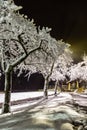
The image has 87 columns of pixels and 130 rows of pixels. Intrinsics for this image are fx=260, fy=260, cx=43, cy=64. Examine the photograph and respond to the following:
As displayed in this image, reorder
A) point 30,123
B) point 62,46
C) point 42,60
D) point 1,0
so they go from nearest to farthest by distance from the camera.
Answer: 1. point 30,123
2. point 1,0
3. point 42,60
4. point 62,46

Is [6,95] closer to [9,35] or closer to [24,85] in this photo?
[9,35]

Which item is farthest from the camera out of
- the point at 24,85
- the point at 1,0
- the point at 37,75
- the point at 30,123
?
the point at 37,75

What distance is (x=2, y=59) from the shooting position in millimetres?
22078

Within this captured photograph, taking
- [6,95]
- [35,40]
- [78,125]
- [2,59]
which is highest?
[35,40]

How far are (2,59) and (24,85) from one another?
153 ft

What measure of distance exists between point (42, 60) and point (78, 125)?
11964mm

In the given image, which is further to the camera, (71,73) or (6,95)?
(71,73)

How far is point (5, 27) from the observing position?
1936cm

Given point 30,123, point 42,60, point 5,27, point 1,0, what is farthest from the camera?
point 42,60

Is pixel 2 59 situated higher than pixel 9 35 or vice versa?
pixel 9 35

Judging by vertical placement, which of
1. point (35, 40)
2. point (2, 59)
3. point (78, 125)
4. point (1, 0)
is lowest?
point (78, 125)

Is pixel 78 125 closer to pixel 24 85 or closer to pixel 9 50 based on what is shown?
pixel 9 50

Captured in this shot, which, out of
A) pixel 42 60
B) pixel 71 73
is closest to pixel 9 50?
pixel 42 60

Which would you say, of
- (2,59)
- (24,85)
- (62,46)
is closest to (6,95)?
(2,59)
